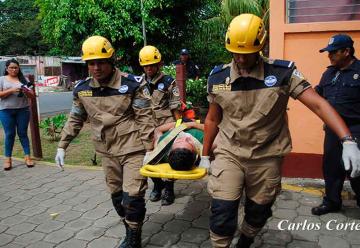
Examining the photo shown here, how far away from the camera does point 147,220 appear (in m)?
4.34

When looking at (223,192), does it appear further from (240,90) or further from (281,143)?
(240,90)

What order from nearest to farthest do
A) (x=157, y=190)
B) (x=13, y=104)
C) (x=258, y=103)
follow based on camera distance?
(x=258, y=103) → (x=157, y=190) → (x=13, y=104)

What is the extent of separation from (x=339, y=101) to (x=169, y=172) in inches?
79.1

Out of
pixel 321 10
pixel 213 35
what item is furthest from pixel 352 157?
pixel 213 35

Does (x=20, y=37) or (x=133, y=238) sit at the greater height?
(x=20, y=37)

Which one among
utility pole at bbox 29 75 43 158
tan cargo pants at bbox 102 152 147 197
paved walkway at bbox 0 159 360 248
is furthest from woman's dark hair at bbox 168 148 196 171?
utility pole at bbox 29 75 43 158

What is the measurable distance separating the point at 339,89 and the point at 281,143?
1.49 metres

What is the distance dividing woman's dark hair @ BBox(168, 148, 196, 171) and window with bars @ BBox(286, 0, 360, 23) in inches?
114

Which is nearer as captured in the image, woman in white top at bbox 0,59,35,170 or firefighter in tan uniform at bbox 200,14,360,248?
firefighter in tan uniform at bbox 200,14,360,248

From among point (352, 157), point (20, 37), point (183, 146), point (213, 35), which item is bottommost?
point (183, 146)

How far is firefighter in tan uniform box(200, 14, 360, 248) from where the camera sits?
9.20 feet

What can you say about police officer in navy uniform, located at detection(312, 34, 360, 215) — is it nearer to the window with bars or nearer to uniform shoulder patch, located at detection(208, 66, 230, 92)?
the window with bars

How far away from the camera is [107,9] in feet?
33.5

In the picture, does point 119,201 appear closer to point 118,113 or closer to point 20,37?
point 118,113
